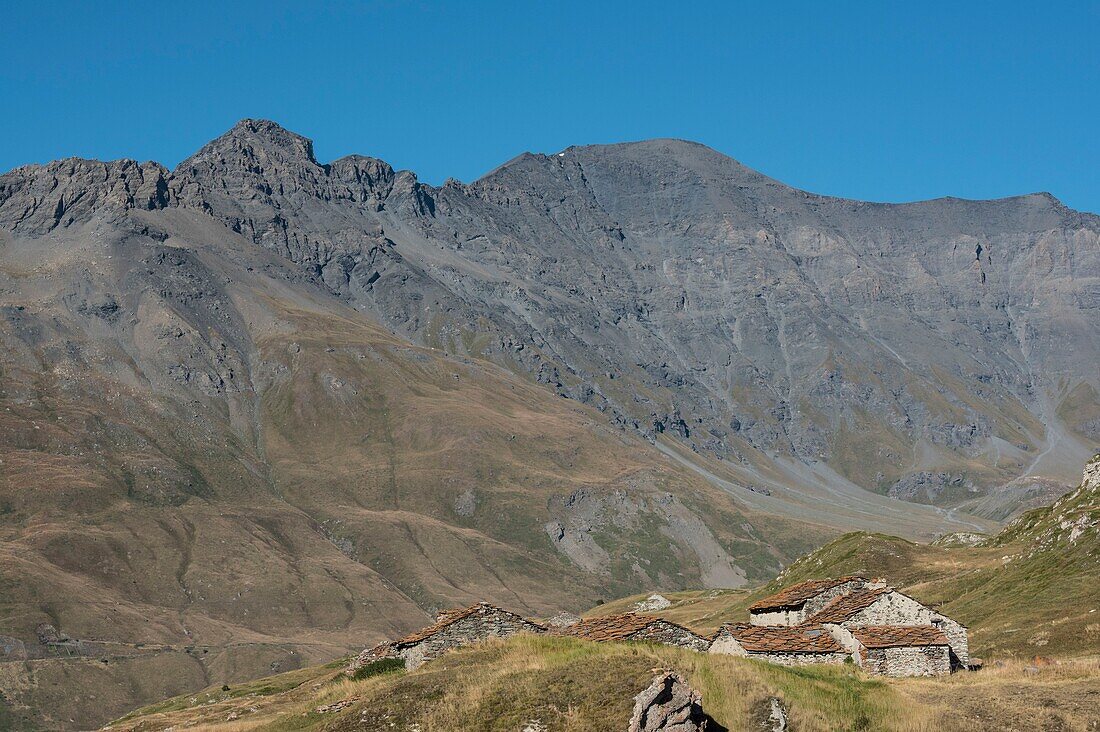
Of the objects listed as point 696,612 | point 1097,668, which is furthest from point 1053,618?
point 696,612

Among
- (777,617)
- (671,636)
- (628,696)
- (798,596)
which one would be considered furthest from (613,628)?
(798,596)

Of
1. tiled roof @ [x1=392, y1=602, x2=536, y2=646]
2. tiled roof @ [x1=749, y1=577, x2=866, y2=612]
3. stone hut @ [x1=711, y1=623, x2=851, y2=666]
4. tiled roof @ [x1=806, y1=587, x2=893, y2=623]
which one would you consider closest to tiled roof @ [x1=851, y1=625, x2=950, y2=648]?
stone hut @ [x1=711, y1=623, x2=851, y2=666]

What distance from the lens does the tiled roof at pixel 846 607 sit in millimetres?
Result: 50250

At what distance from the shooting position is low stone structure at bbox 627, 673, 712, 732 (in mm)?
26797

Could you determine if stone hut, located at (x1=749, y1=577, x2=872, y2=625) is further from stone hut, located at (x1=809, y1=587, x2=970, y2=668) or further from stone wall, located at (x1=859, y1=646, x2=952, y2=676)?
stone wall, located at (x1=859, y1=646, x2=952, y2=676)

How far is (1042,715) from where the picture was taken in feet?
99.5

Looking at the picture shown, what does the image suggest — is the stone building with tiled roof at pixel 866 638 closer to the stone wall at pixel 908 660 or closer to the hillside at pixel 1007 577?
the stone wall at pixel 908 660

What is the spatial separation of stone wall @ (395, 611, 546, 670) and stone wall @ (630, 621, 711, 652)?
14.9ft

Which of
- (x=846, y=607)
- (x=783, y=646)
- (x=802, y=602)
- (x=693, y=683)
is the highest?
(x=693, y=683)

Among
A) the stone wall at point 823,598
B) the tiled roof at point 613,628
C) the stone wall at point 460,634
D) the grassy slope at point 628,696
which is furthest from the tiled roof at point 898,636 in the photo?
A: the stone wall at point 460,634

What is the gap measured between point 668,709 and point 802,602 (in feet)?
105

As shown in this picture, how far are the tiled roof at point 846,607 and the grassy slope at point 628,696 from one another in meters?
14.9

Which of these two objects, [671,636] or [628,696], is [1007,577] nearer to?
[671,636]

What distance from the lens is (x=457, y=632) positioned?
42.8 meters
